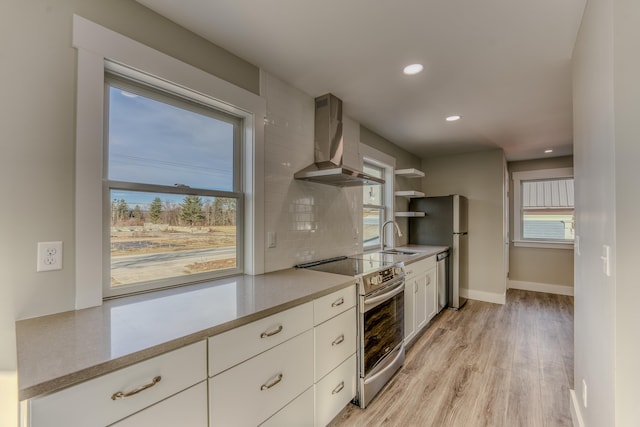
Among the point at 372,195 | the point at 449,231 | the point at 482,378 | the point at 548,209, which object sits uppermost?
the point at 372,195

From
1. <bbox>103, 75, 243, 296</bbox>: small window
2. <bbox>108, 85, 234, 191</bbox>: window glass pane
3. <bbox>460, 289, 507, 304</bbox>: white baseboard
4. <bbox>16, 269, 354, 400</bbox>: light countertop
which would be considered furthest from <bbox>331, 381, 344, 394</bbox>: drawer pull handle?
<bbox>460, 289, 507, 304</bbox>: white baseboard

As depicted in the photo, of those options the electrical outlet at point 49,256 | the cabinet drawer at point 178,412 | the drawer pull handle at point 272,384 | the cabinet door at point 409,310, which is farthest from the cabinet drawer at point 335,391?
the electrical outlet at point 49,256

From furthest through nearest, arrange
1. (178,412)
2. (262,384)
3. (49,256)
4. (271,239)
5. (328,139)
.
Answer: (328,139), (271,239), (262,384), (49,256), (178,412)

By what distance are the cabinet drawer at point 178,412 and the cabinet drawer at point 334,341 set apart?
2.31 feet

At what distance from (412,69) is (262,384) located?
2.23 m

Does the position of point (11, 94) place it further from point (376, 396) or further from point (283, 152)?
point (376, 396)

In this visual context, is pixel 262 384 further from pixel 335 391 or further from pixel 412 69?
pixel 412 69

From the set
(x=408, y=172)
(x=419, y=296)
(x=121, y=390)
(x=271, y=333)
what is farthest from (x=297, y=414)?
(x=408, y=172)

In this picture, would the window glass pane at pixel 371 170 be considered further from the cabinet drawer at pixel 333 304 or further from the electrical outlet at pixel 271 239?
the cabinet drawer at pixel 333 304

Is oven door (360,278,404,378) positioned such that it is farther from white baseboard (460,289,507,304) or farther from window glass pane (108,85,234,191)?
white baseboard (460,289,507,304)

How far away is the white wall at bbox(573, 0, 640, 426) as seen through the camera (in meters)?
0.98

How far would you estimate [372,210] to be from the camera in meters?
3.78

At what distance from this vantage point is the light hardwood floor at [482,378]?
189 centimetres

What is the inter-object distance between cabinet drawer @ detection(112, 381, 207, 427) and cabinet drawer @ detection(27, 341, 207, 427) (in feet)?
0.07
